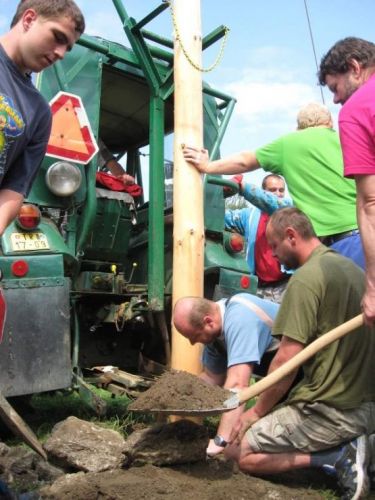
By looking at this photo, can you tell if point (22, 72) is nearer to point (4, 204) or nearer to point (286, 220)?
point (4, 204)

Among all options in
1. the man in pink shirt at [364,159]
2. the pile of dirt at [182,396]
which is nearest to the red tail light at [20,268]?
the pile of dirt at [182,396]

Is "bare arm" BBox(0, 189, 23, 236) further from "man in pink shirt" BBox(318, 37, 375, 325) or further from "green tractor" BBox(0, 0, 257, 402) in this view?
"man in pink shirt" BBox(318, 37, 375, 325)

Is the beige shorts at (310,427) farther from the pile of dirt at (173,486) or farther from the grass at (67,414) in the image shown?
the grass at (67,414)

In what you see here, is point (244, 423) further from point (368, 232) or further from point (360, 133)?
point (360, 133)

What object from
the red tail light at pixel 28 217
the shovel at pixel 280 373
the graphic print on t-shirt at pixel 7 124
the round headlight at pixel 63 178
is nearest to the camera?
the graphic print on t-shirt at pixel 7 124

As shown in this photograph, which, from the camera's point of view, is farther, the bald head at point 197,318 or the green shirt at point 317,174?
the green shirt at point 317,174

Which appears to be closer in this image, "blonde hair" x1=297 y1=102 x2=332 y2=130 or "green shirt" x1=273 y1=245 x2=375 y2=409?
"green shirt" x1=273 y1=245 x2=375 y2=409

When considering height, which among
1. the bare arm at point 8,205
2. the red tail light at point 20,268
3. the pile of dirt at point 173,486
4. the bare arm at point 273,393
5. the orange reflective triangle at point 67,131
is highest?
the orange reflective triangle at point 67,131

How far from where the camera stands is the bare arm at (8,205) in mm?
2564

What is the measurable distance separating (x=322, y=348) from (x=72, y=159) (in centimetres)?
203

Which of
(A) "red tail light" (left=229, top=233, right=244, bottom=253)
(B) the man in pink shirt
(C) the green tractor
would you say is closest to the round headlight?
(C) the green tractor

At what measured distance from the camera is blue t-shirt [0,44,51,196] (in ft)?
7.91

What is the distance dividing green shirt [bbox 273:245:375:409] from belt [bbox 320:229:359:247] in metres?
0.47

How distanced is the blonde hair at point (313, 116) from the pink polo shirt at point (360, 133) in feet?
3.98
